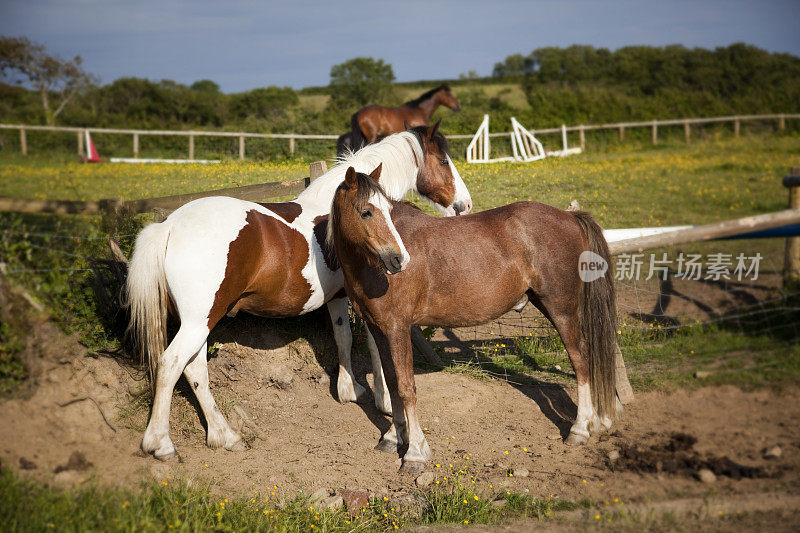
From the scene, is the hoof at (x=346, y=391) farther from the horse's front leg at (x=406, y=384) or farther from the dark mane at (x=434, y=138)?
the dark mane at (x=434, y=138)

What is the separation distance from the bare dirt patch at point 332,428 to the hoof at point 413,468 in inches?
2.6

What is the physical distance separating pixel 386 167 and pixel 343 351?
177 cm

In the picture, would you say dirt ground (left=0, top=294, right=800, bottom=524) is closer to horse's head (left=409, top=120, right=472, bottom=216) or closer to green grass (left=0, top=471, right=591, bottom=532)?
green grass (left=0, top=471, right=591, bottom=532)

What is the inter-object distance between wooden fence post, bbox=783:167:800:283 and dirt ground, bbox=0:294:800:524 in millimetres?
1048

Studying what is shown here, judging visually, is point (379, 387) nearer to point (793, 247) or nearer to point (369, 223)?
point (369, 223)

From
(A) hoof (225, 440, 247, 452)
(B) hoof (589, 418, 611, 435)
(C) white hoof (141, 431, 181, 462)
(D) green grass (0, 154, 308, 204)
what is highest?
(D) green grass (0, 154, 308, 204)

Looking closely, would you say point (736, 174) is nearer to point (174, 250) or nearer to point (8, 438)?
point (174, 250)

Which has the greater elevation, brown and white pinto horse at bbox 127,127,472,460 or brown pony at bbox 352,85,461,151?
brown pony at bbox 352,85,461,151

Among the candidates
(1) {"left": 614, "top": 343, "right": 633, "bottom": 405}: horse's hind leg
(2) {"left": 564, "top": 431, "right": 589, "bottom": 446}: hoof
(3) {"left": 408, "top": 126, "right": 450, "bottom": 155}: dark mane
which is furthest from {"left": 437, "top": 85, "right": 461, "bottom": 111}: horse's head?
(2) {"left": 564, "top": 431, "right": 589, "bottom": 446}: hoof

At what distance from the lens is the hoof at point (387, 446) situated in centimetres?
413

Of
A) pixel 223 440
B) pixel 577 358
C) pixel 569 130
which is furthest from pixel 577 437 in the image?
pixel 569 130

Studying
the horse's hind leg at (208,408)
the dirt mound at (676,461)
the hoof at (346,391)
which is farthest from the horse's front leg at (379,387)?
the dirt mound at (676,461)

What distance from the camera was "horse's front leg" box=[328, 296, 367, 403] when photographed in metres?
4.89

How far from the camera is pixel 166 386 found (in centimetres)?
365
